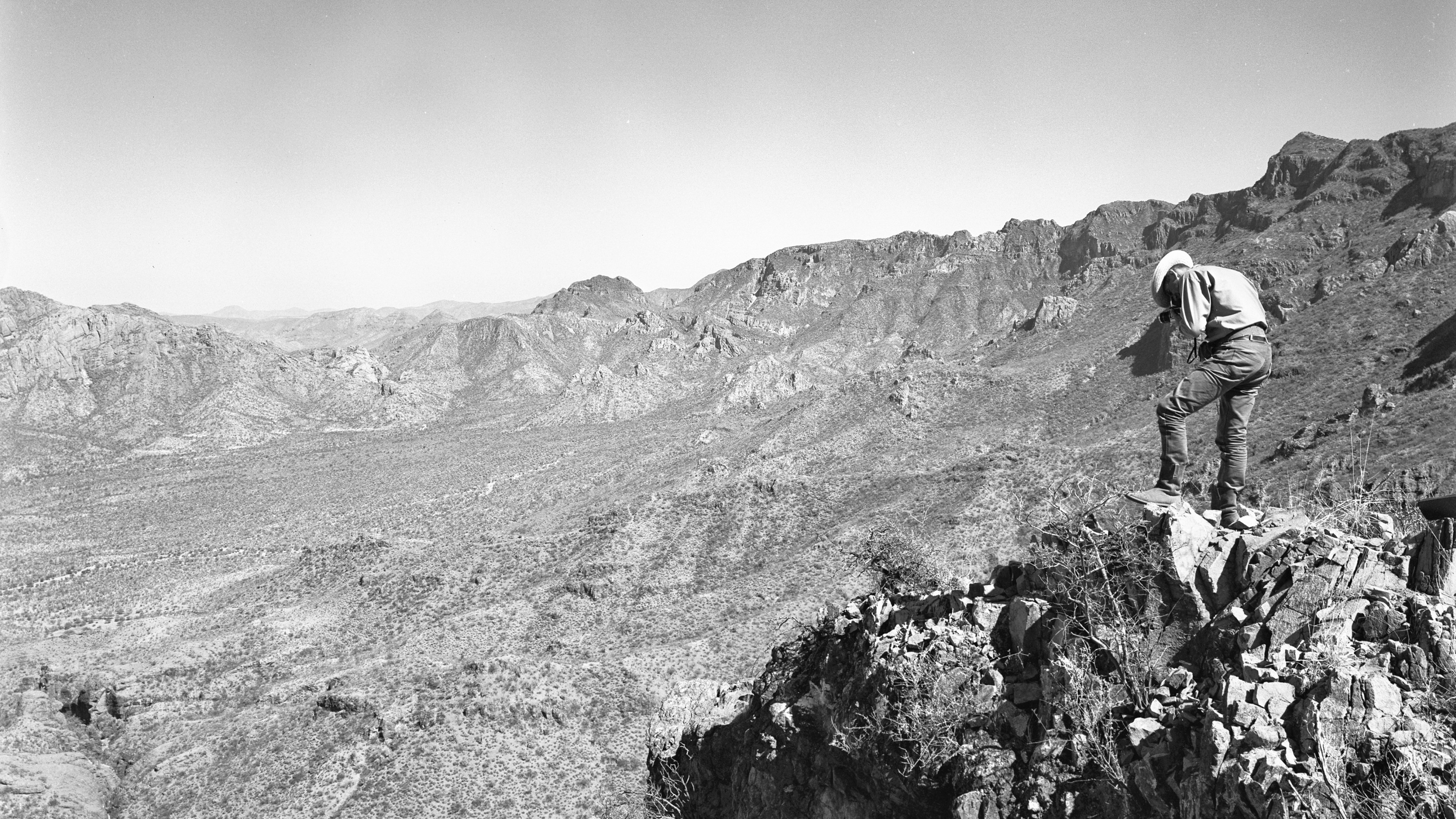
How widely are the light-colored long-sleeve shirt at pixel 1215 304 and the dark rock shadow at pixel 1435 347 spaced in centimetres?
3204

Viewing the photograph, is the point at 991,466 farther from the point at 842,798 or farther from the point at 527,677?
the point at 842,798

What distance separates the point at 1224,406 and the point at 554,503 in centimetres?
5535

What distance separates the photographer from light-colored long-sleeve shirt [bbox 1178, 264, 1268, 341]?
6.25 meters

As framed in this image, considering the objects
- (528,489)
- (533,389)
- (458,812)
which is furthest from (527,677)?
(533,389)

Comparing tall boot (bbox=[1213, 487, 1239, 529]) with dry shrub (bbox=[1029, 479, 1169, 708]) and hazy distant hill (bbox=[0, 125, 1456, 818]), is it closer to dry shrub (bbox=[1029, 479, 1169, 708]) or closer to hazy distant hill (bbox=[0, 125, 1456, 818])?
dry shrub (bbox=[1029, 479, 1169, 708])

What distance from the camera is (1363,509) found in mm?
7121

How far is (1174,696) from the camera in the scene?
5898 millimetres

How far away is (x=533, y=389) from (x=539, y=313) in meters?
49.9

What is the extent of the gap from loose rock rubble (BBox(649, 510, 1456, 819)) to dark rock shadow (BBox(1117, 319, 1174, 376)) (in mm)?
47751

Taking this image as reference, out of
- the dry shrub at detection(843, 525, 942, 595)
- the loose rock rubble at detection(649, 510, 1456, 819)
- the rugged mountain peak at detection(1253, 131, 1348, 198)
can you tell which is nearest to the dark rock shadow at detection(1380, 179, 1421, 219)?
the rugged mountain peak at detection(1253, 131, 1348, 198)

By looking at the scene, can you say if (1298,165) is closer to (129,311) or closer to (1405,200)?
(1405,200)

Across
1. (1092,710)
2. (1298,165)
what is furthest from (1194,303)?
(1298,165)

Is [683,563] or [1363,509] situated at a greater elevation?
[1363,509]

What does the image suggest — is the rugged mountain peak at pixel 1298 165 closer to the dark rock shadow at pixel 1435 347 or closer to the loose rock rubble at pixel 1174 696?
the dark rock shadow at pixel 1435 347
